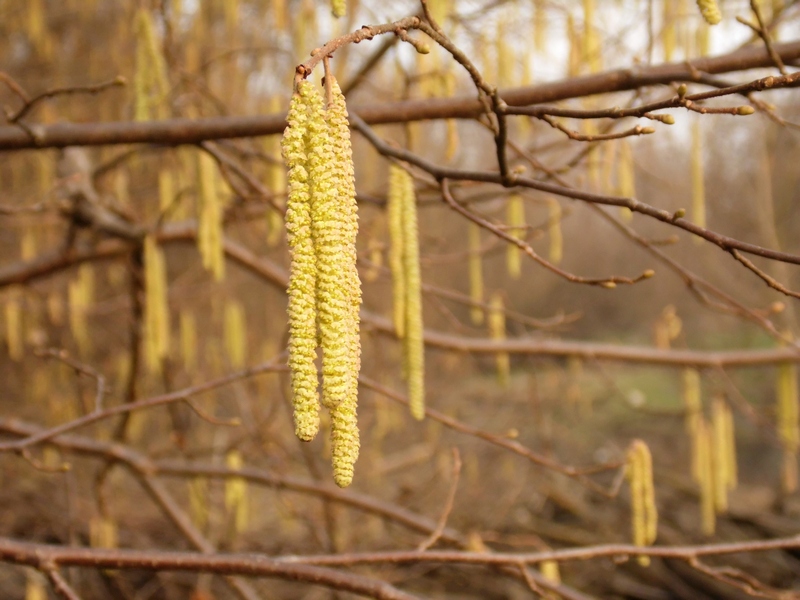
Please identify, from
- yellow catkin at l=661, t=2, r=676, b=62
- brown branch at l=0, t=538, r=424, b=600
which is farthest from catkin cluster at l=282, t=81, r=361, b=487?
yellow catkin at l=661, t=2, r=676, b=62

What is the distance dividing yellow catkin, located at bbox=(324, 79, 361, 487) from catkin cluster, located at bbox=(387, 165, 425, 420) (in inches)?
22.8

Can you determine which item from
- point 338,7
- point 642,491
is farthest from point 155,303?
point 642,491

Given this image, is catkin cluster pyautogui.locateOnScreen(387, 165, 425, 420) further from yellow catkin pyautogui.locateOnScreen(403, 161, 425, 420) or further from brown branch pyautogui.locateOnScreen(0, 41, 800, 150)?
brown branch pyautogui.locateOnScreen(0, 41, 800, 150)

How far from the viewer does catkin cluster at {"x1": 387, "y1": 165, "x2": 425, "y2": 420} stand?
4.62ft

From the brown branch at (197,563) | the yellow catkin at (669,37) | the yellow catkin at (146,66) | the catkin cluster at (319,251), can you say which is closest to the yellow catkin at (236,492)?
the brown branch at (197,563)

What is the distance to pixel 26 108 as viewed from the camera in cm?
159

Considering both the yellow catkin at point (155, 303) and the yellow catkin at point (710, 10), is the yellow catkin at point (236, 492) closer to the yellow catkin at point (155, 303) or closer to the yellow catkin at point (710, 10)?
the yellow catkin at point (155, 303)

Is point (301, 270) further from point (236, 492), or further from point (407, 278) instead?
point (236, 492)

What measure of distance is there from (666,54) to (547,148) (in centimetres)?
49

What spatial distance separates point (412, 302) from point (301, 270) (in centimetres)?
66

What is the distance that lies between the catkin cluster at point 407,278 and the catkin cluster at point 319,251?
23.9 inches

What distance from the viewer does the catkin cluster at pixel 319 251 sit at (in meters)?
0.76

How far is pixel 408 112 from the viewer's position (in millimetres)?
1650

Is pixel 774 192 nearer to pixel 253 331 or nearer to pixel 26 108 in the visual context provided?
pixel 253 331
